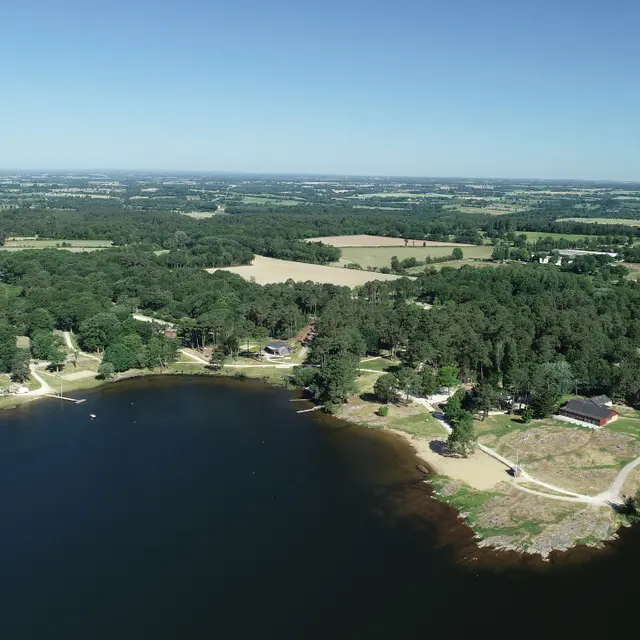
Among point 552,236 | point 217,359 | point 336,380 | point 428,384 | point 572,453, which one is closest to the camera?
point 572,453

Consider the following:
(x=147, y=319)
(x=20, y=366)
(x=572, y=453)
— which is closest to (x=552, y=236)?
(x=147, y=319)

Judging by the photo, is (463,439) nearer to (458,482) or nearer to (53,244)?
(458,482)

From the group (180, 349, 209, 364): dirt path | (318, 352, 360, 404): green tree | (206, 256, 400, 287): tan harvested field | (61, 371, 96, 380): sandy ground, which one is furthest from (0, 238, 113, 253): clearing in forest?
(318, 352, 360, 404): green tree

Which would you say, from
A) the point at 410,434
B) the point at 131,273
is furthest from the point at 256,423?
the point at 131,273

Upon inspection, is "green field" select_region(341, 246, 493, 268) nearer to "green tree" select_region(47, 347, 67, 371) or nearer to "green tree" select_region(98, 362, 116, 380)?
"green tree" select_region(98, 362, 116, 380)

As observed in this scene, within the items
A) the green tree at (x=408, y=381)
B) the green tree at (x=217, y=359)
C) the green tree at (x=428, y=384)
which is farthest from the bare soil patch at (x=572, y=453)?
the green tree at (x=217, y=359)

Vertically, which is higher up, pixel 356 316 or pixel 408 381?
pixel 356 316

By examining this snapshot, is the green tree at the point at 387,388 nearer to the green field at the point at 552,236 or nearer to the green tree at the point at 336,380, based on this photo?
the green tree at the point at 336,380
